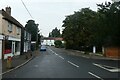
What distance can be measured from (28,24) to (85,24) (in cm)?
6872

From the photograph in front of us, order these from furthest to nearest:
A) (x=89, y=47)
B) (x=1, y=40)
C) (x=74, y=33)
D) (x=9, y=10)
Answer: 1. (x=74, y=33)
2. (x=89, y=47)
3. (x=9, y=10)
4. (x=1, y=40)

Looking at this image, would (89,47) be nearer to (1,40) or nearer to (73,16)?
(73,16)

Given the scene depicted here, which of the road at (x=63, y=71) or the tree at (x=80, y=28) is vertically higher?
the tree at (x=80, y=28)

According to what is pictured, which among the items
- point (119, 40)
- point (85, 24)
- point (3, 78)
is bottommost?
point (3, 78)

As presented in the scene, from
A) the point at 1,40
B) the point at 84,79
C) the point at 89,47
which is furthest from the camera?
the point at 89,47

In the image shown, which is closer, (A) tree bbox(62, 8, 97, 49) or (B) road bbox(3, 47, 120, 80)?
(B) road bbox(3, 47, 120, 80)

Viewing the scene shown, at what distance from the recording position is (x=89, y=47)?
64438 millimetres

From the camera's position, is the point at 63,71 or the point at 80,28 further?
the point at 80,28

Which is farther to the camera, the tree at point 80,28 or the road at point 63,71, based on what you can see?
the tree at point 80,28

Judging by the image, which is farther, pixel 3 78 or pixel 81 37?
pixel 81 37

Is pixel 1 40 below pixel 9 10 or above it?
below

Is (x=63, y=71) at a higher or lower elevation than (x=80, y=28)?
lower

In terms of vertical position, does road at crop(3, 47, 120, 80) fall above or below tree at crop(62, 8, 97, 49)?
below

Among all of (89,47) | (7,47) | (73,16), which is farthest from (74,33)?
(7,47)
